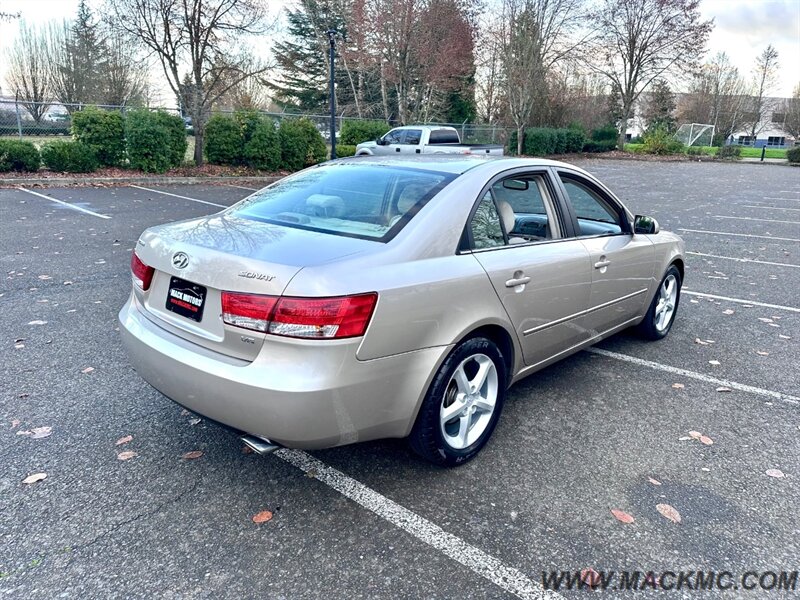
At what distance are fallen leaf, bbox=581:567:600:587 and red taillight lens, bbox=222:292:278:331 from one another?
1635 mm

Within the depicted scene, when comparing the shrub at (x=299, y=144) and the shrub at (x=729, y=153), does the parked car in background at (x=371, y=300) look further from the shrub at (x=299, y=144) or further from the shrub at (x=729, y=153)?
the shrub at (x=729, y=153)

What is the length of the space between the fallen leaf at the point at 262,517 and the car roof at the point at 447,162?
2.01 meters

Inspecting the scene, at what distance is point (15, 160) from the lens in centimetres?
1527

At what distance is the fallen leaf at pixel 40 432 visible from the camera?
125 inches

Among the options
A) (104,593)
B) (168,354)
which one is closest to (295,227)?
(168,354)

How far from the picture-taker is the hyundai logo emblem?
265 centimetres

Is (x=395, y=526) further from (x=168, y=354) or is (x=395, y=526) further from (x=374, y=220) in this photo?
(x=374, y=220)

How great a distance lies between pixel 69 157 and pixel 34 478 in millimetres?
15605

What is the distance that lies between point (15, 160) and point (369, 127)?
13015 mm

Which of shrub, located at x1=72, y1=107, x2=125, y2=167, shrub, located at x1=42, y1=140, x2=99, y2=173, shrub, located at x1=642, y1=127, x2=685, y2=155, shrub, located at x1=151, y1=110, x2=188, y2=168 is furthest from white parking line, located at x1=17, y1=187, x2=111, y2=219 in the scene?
shrub, located at x1=642, y1=127, x2=685, y2=155

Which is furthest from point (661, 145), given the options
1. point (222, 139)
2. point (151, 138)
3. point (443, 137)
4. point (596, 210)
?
point (596, 210)

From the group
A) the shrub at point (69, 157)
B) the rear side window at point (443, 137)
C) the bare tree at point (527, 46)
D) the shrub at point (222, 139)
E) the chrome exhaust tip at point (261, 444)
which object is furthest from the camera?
the bare tree at point (527, 46)

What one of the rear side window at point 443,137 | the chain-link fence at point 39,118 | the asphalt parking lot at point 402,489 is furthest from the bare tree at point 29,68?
the asphalt parking lot at point 402,489

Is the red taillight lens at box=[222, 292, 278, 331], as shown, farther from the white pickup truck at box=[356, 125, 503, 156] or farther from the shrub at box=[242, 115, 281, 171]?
the shrub at box=[242, 115, 281, 171]
